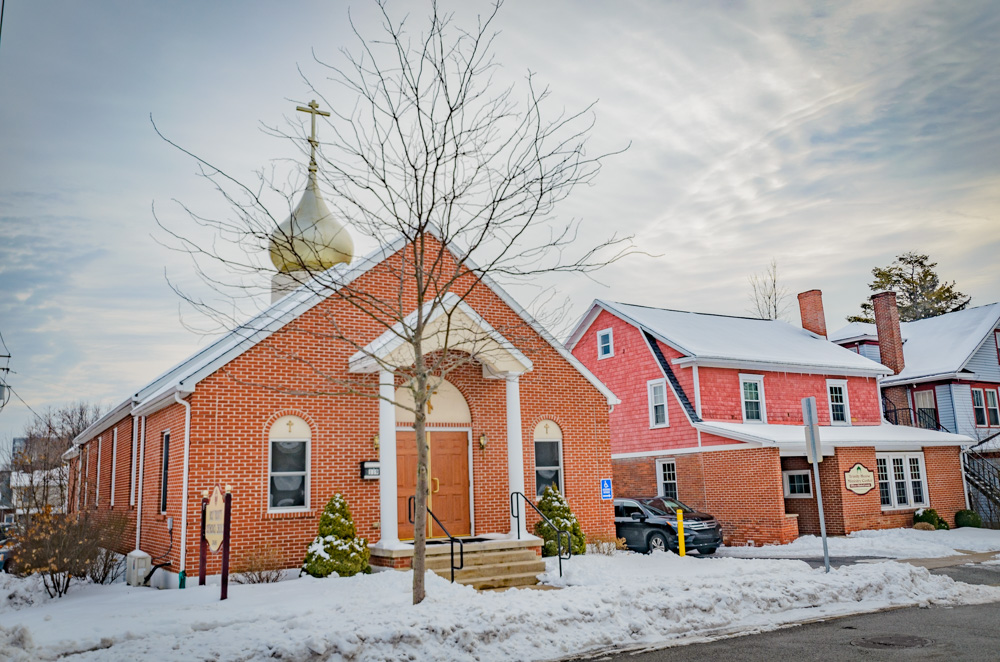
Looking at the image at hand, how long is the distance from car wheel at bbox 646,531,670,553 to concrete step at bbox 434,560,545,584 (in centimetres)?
670

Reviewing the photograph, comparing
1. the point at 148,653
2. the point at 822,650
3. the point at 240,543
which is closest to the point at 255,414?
the point at 240,543

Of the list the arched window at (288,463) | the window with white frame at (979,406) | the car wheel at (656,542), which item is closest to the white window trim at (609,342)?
the car wheel at (656,542)

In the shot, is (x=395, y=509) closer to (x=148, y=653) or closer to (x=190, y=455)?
(x=190, y=455)

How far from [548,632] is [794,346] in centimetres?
2325

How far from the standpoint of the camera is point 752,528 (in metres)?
22.8

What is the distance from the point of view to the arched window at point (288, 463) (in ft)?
47.0

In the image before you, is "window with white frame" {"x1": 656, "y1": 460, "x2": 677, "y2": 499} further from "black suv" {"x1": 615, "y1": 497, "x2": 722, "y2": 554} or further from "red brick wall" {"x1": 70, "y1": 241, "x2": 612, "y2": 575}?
"red brick wall" {"x1": 70, "y1": 241, "x2": 612, "y2": 575}

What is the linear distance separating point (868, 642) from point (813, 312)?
1019 inches

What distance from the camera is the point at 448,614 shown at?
30.0 ft


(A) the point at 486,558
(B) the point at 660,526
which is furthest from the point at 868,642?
(B) the point at 660,526

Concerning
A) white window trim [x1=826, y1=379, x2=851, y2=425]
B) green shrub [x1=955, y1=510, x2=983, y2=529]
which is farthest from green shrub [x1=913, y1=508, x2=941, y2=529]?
white window trim [x1=826, y1=379, x2=851, y2=425]

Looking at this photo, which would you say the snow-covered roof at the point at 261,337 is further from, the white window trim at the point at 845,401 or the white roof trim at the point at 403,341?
the white window trim at the point at 845,401

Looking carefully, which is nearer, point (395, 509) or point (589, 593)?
point (589, 593)

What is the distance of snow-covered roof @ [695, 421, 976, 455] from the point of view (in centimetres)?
2295
